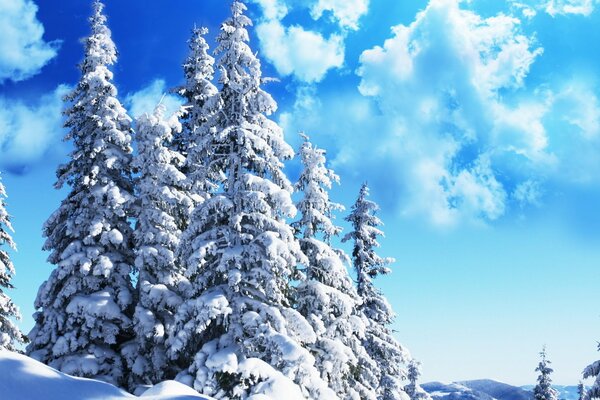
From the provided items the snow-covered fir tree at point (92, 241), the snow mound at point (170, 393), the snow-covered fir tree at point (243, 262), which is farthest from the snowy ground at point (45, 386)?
the snow-covered fir tree at point (92, 241)

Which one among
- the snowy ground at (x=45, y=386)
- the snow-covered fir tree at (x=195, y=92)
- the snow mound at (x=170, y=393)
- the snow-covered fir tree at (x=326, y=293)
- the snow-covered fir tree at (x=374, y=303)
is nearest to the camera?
A: the snowy ground at (x=45, y=386)

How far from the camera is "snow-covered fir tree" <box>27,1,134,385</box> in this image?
16562 mm

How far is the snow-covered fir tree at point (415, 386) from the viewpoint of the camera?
3897 cm

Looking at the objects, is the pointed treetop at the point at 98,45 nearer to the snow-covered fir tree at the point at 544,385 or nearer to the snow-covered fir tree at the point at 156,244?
the snow-covered fir tree at the point at 156,244

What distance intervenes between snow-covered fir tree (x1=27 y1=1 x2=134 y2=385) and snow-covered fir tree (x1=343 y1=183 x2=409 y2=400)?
534 inches

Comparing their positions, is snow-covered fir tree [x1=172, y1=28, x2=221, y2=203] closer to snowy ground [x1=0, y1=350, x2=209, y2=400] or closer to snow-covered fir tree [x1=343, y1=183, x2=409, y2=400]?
snow-covered fir tree [x1=343, y1=183, x2=409, y2=400]

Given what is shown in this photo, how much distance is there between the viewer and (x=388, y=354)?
26.5m

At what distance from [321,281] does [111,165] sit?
9589mm

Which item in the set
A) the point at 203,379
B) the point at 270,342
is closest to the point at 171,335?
the point at 203,379

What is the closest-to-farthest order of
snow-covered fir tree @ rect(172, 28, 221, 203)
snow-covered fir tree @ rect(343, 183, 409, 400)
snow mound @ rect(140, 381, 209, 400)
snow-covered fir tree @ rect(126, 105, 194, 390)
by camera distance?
snow mound @ rect(140, 381, 209, 400) < snow-covered fir tree @ rect(126, 105, 194, 390) < snow-covered fir tree @ rect(172, 28, 221, 203) < snow-covered fir tree @ rect(343, 183, 409, 400)

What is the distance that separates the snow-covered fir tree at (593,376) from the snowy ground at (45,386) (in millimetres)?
19855

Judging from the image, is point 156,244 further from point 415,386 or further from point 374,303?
point 415,386

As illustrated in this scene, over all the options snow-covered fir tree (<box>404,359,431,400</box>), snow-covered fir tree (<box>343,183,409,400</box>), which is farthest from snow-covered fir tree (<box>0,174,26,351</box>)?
snow-covered fir tree (<box>404,359,431,400</box>)

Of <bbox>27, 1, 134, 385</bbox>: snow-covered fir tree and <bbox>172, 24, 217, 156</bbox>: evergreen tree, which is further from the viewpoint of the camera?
<bbox>172, 24, 217, 156</bbox>: evergreen tree
